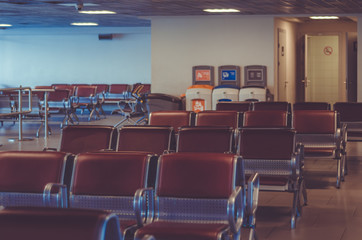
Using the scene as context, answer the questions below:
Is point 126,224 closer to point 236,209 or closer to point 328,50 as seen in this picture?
point 236,209

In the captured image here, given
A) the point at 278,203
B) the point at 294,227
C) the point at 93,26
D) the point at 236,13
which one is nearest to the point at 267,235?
the point at 294,227

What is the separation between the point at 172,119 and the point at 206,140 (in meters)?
1.82

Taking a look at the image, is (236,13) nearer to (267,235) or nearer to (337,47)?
(337,47)

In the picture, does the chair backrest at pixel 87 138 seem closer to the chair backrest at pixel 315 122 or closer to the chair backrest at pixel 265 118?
the chair backrest at pixel 265 118

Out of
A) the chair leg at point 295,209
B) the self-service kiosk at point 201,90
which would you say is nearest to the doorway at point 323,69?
the self-service kiosk at point 201,90

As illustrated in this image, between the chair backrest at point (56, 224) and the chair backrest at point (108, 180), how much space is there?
1.72 metres

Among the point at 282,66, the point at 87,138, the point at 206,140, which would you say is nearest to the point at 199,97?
the point at 282,66

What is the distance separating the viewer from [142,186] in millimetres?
3926

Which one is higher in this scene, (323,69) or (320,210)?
(323,69)

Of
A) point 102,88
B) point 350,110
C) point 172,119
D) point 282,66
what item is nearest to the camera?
point 172,119

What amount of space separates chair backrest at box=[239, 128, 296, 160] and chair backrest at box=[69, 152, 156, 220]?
201cm

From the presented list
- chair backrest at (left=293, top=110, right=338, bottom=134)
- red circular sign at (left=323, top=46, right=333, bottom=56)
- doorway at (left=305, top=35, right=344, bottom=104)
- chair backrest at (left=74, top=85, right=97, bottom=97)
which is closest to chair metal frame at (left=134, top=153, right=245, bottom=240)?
chair backrest at (left=293, top=110, right=338, bottom=134)

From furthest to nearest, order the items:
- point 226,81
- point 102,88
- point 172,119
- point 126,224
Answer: point 102,88, point 226,81, point 172,119, point 126,224

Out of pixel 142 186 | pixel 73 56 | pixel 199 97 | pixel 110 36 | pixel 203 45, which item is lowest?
pixel 142 186
